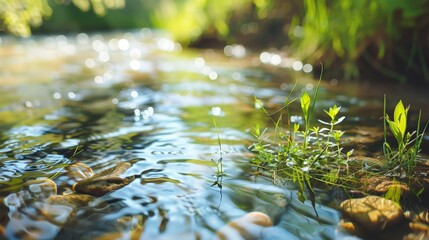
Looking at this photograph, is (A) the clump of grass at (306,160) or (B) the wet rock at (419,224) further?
(A) the clump of grass at (306,160)

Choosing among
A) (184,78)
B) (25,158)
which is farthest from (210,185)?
(184,78)

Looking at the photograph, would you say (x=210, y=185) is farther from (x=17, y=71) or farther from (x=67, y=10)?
(x=67, y=10)

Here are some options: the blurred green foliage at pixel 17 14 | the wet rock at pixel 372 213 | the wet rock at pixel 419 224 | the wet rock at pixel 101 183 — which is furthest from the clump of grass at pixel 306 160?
the blurred green foliage at pixel 17 14

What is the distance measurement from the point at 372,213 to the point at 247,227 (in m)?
0.43

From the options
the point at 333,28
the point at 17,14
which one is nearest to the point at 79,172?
the point at 17,14

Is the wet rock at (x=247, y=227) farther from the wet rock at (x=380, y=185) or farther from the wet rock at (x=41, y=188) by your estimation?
the wet rock at (x=41, y=188)

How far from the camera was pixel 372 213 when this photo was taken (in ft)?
4.52

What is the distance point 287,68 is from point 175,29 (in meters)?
4.22

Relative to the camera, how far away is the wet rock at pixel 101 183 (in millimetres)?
1582

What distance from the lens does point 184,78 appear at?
15.4 ft

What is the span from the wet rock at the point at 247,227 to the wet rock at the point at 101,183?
1.70 ft

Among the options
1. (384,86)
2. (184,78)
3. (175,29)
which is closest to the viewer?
(384,86)

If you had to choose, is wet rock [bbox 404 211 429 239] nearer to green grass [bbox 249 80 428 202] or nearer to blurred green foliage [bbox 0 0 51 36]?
green grass [bbox 249 80 428 202]

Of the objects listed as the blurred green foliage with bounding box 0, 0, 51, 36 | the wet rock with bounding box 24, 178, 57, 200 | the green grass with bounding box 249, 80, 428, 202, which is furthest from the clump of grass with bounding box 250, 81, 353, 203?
the blurred green foliage with bounding box 0, 0, 51, 36
